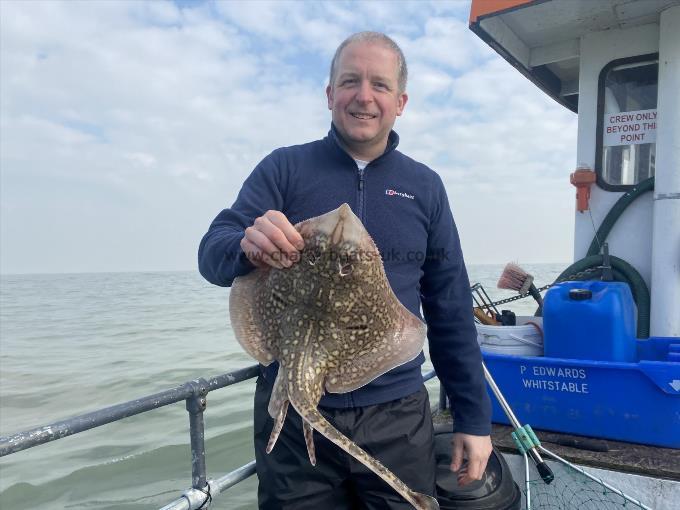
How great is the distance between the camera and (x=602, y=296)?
3.08 meters

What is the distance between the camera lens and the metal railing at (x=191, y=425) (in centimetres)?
159

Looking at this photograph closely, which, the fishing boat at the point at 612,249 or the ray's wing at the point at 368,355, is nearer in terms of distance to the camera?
the ray's wing at the point at 368,355

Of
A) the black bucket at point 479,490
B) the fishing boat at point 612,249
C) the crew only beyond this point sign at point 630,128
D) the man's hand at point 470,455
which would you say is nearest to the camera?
the man's hand at point 470,455

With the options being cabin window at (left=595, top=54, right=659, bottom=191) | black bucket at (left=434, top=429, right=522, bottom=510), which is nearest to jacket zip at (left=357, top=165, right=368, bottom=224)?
black bucket at (left=434, top=429, right=522, bottom=510)

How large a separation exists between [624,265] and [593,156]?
3.53 feet

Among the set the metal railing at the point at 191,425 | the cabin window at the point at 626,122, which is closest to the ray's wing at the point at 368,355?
the metal railing at the point at 191,425

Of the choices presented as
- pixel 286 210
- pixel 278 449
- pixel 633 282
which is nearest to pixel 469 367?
pixel 278 449

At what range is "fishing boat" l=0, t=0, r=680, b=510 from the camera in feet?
8.59

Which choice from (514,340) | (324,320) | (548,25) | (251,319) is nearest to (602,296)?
(514,340)

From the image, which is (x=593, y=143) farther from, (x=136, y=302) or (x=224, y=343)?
(x=136, y=302)

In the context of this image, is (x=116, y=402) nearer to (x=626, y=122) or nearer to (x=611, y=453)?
(x=611, y=453)

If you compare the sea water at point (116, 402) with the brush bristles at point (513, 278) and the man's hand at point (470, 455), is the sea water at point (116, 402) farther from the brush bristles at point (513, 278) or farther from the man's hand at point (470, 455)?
the man's hand at point (470, 455)

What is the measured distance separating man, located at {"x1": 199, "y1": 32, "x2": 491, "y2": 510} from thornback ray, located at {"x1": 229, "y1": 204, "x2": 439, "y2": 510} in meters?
0.21

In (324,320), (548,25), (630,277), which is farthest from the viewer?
(548,25)
